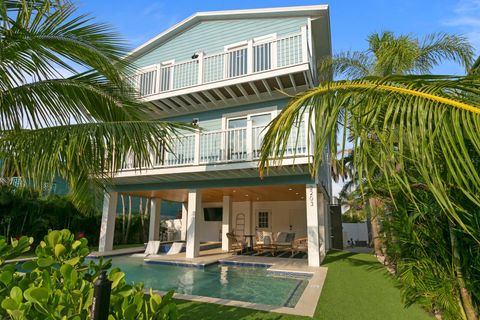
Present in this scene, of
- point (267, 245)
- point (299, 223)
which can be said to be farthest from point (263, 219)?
point (267, 245)

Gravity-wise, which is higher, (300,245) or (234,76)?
(234,76)

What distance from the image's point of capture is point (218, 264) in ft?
37.0

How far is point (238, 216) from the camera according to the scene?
1938cm

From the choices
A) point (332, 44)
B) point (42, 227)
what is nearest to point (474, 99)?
point (332, 44)

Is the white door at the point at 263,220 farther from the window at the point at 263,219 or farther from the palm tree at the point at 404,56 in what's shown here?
the palm tree at the point at 404,56

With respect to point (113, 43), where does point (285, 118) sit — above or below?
below

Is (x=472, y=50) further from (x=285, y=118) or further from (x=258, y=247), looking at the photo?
(x=258, y=247)

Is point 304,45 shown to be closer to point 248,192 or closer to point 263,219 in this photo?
point 248,192

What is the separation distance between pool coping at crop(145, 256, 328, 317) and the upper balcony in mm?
6244

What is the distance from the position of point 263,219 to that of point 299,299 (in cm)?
1341

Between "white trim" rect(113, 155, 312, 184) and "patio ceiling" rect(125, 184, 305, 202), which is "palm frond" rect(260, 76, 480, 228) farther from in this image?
"patio ceiling" rect(125, 184, 305, 202)

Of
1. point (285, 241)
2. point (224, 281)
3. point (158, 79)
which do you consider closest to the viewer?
point (224, 281)

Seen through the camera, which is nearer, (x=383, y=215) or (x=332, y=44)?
(x=383, y=215)

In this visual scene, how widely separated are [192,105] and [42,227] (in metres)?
9.18
